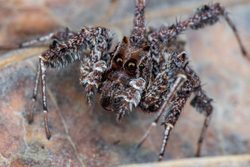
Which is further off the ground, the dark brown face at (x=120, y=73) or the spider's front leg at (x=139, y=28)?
the spider's front leg at (x=139, y=28)

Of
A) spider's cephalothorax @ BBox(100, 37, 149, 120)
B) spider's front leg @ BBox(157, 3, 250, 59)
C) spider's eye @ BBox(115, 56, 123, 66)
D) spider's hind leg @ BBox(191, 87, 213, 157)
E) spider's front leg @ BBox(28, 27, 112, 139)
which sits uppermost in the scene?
spider's front leg @ BBox(157, 3, 250, 59)

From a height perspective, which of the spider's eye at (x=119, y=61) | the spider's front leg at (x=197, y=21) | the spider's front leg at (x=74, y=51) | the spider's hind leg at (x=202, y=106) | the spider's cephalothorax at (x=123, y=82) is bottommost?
the spider's hind leg at (x=202, y=106)

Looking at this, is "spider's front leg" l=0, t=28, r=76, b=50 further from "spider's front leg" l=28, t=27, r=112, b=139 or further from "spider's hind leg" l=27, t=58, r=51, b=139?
"spider's hind leg" l=27, t=58, r=51, b=139

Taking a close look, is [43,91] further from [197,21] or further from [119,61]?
[197,21]

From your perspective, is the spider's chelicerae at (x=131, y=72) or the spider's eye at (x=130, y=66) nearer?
the spider's chelicerae at (x=131, y=72)

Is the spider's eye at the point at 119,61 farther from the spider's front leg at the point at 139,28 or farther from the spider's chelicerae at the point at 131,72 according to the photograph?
the spider's front leg at the point at 139,28

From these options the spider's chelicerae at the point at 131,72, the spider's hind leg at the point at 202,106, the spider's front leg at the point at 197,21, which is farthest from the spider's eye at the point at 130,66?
the spider's hind leg at the point at 202,106

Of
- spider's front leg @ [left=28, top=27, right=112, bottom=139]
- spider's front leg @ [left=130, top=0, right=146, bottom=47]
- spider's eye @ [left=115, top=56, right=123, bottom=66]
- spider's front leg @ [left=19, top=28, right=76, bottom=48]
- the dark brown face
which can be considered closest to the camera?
spider's front leg @ [left=28, top=27, right=112, bottom=139]

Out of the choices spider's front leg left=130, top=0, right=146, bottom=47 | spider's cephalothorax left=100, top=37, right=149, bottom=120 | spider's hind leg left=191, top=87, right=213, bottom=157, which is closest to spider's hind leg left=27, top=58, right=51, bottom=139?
spider's cephalothorax left=100, top=37, right=149, bottom=120
